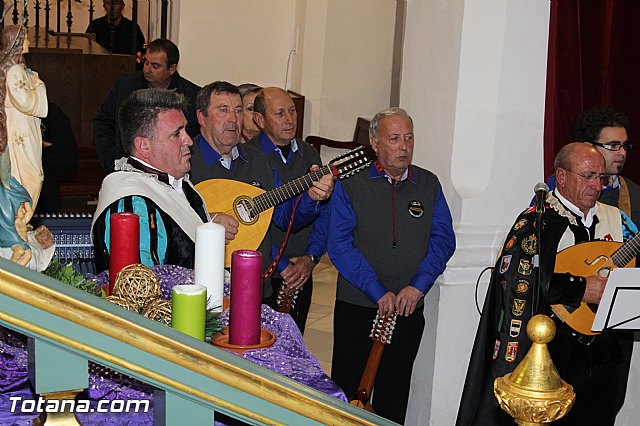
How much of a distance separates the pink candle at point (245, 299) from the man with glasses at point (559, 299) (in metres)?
2.36

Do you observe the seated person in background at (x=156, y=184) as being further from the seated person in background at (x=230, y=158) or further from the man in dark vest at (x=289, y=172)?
the man in dark vest at (x=289, y=172)

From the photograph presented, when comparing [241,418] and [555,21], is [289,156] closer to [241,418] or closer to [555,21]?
[555,21]

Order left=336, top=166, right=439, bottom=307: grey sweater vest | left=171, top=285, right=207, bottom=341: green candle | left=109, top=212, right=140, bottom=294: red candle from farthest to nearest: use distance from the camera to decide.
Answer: left=336, top=166, right=439, bottom=307: grey sweater vest
left=109, top=212, right=140, bottom=294: red candle
left=171, top=285, right=207, bottom=341: green candle

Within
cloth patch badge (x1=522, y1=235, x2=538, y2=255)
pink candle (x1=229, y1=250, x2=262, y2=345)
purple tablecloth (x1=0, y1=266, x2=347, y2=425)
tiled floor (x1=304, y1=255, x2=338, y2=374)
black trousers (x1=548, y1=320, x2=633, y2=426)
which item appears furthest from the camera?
tiled floor (x1=304, y1=255, x2=338, y2=374)

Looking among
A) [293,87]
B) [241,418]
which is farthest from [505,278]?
[293,87]

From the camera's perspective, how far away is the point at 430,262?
473 cm

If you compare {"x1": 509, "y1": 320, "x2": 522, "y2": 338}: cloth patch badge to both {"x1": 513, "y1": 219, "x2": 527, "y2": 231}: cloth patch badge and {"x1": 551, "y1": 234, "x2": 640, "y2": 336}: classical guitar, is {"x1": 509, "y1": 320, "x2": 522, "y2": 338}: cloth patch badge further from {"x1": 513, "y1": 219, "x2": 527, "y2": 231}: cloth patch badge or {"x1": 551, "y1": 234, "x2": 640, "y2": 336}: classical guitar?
{"x1": 513, "y1": 219, "x2": 527, "y2": 231}: cloth patch badge

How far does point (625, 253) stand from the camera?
4.35 m

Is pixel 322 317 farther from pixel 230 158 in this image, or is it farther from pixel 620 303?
pixel 620 303

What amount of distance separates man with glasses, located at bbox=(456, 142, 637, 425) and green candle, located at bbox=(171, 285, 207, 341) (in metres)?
2.53

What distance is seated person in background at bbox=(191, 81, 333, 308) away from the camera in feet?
15.2

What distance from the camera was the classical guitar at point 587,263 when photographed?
14.0ft

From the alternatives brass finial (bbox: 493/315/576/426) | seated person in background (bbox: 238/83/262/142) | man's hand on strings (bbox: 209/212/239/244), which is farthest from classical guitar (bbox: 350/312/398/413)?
brass finial (bbox: 493/315/576/426)
